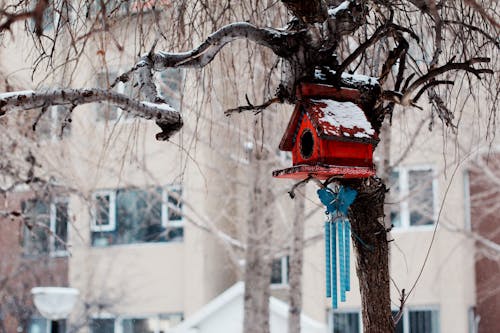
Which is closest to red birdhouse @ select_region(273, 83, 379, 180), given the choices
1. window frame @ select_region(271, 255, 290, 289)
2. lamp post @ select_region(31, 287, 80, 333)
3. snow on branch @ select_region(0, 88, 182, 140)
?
snow on branch @ select_region(0, 88, 182, 140)

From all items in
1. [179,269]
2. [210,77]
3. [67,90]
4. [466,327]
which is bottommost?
[466,327]

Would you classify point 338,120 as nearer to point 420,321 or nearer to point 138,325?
point 420,321

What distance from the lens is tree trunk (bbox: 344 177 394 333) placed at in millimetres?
4309

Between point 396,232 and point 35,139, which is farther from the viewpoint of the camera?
point 396,232

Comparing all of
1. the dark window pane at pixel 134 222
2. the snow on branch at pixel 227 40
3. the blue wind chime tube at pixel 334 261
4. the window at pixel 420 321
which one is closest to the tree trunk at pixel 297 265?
the window at pixel 420 321

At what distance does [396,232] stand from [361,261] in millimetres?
10669

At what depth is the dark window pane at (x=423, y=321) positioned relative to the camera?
1502 centimetres

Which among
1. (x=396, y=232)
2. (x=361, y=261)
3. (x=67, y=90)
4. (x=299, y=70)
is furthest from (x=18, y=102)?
(x=396, y=232)

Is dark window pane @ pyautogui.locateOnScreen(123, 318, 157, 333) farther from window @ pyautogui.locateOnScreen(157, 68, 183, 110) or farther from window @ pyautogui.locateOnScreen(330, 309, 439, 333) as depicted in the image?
window @ pyautogui.locateOnScreen(157, 68, 183, 110)

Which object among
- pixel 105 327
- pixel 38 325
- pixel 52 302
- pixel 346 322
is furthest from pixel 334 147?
pixel 38 325

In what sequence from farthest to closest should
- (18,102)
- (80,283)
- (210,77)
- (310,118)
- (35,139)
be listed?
(80,283), (35,139), (210,77), (310,118), (18,102)

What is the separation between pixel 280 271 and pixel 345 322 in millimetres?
2050

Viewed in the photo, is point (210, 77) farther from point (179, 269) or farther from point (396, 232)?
point (179, 269)

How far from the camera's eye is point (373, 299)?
4.32 meters
